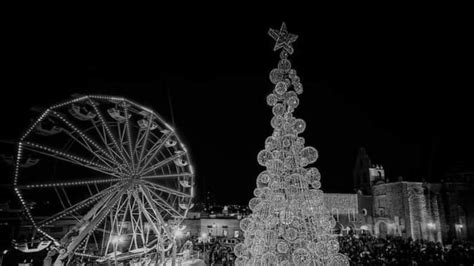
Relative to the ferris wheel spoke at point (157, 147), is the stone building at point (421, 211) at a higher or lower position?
lower

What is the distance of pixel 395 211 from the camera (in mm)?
41406

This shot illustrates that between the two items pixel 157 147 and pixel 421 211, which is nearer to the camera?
pixel 157 147

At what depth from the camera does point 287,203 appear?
11.9 meters

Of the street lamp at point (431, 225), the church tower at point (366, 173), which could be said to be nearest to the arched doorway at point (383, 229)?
the street lamp at point (431, 225)

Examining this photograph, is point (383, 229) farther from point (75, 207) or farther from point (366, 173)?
point (75, 207)

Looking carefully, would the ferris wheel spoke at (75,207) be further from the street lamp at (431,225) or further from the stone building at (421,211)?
the street lamp at (431,225)

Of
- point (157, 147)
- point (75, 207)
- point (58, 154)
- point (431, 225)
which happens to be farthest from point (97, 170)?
point (431, 225)

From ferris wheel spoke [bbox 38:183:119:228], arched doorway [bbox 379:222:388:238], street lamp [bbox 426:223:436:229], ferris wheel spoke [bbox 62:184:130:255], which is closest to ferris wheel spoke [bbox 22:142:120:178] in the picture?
ferris wheel spoke [bbox 38:183:119:228]

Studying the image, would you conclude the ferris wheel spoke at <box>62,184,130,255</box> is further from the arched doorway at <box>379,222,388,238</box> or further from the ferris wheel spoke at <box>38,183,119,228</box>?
the arched doorway at <box>379,222,388,238</box>

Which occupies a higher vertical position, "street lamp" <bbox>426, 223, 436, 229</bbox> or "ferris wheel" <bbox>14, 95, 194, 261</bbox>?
"ferris wheel" <bbox>14, 95, 194, 261</bbox>

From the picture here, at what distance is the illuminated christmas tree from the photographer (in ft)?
38.0

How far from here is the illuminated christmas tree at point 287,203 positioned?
1159 centimetres

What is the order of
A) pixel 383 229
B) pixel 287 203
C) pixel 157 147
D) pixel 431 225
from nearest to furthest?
pixel 287 203 < pixel 157 147 < pixel 431 225 < pixel 383 229

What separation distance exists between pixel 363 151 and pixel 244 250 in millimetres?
46219
